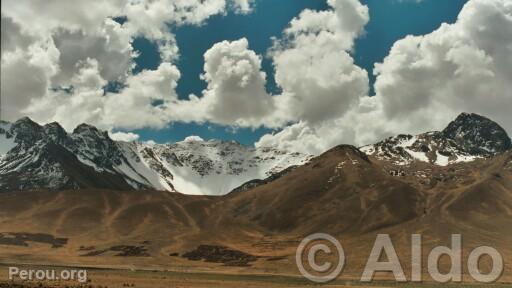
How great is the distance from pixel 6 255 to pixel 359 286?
13324cm

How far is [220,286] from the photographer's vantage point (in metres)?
97.4

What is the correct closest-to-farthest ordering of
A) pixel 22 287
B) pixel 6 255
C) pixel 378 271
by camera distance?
pixel 22 287 < pixel 378 271 < pixel 6 255

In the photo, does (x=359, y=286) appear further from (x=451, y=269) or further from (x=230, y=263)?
(x=230, y=263)

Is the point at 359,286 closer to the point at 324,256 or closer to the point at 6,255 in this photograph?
the point at 324,256

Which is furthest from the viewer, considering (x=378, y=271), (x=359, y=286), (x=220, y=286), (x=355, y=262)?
(x=355, y=262)

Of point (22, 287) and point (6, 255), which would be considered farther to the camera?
point (6, 255)

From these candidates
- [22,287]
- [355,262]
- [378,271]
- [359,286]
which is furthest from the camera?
[355,262]

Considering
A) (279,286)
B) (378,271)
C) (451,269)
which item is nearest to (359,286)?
(279,286)

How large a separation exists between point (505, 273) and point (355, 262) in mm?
43133

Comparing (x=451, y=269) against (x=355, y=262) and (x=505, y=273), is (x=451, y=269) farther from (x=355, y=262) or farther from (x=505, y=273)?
(x=355, y=262)

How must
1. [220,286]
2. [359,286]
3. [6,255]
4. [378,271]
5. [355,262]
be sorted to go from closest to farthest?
1. [220,286]
2. [359,286]
3. [378,271]
4. [355,262]
5. [6,255]

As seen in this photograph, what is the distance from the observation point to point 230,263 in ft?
654

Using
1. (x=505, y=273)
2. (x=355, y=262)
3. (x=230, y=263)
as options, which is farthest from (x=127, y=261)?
(x=505, y=273)

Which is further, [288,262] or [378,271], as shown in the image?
[288,262]
